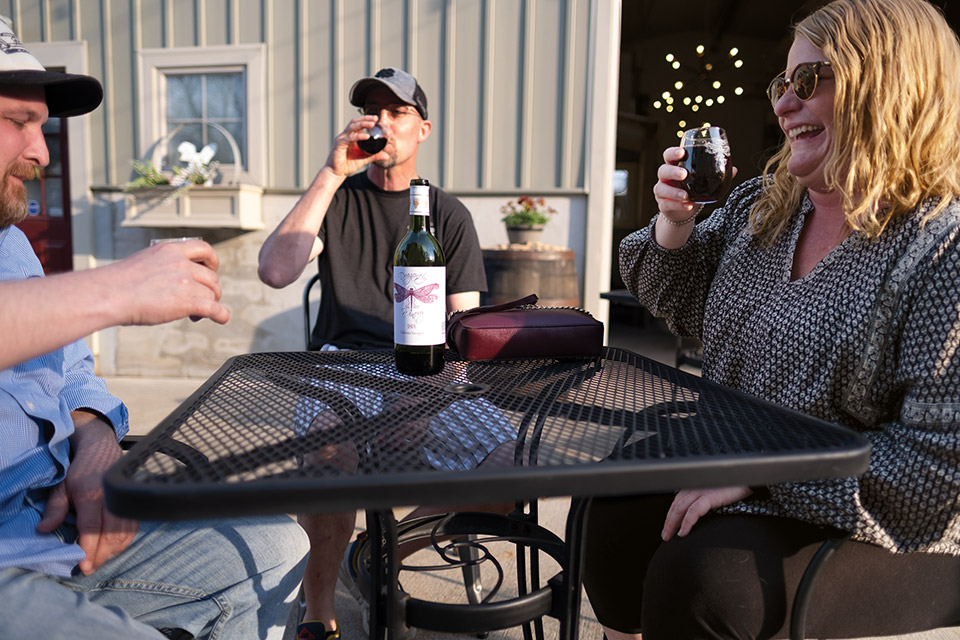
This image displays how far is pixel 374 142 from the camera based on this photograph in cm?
191

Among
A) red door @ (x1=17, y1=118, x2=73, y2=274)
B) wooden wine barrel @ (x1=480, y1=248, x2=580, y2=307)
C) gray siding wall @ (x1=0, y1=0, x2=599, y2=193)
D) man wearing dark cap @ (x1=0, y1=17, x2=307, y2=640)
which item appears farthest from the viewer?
red door @ (x1=17, y1=118, x2=73, y2=274)

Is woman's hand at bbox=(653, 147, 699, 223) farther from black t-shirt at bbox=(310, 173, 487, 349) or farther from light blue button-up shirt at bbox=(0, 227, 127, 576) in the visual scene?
light blue button-up shirt at bbox=(0, 227, 127, 576)

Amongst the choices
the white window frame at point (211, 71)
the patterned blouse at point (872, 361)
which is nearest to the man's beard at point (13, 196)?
the patterned blouse at point (872, 361)

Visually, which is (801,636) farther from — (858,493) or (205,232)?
(205,232)

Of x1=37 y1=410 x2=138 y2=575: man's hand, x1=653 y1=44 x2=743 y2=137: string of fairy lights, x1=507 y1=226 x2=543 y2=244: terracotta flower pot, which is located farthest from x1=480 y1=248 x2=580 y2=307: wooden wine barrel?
x1=653 y1=44 x2=743 y2=137: string of fairy lights

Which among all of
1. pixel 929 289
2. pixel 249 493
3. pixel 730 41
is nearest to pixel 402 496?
pixel 249 493

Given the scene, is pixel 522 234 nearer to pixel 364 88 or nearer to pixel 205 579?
pixel 364 88

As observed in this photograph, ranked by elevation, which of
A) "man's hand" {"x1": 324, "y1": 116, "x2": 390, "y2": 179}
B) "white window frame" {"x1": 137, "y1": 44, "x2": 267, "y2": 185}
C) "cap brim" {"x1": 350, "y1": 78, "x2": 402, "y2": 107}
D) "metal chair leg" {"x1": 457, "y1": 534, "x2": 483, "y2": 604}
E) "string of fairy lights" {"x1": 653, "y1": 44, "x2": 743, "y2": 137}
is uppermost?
"string of fairy lights" {"x1": 653, "y1": 44, "x2": 743, "y2": 137}

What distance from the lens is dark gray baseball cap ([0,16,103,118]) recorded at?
1.06 metres

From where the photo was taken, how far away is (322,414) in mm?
941

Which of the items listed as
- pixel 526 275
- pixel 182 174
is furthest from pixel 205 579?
pixel 182 174

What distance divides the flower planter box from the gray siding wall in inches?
13.5

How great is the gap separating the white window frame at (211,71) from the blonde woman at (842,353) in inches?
155

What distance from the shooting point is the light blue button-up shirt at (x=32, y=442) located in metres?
0.94
